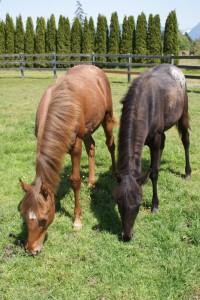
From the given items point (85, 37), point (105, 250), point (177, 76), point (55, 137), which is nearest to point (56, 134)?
point (55, 137)

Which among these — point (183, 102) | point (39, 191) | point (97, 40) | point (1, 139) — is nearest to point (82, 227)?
point (39, 191)

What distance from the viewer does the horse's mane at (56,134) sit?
3242 mm

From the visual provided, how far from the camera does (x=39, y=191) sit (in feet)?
10.2

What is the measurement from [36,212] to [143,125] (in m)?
1.61

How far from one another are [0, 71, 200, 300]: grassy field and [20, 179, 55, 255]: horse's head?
0.25 m

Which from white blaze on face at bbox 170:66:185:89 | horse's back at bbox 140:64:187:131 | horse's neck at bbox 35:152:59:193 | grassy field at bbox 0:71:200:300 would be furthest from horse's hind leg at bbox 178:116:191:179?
horse's neck at bbox 35:152:59:193

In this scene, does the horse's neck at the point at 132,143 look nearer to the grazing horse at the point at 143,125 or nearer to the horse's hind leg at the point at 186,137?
the grazing horse at the point at 143,125

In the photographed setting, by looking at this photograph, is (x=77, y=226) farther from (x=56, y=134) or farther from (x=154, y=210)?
(x=56, y=134)

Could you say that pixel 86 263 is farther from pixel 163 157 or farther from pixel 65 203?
pixel 163 157

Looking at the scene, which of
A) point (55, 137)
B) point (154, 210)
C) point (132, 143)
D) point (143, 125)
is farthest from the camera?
point (154, 210)

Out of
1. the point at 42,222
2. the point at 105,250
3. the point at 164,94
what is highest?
the point at 164,94

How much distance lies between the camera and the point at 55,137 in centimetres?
338

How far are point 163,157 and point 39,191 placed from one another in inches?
142

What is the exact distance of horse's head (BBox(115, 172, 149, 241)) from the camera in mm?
3248
